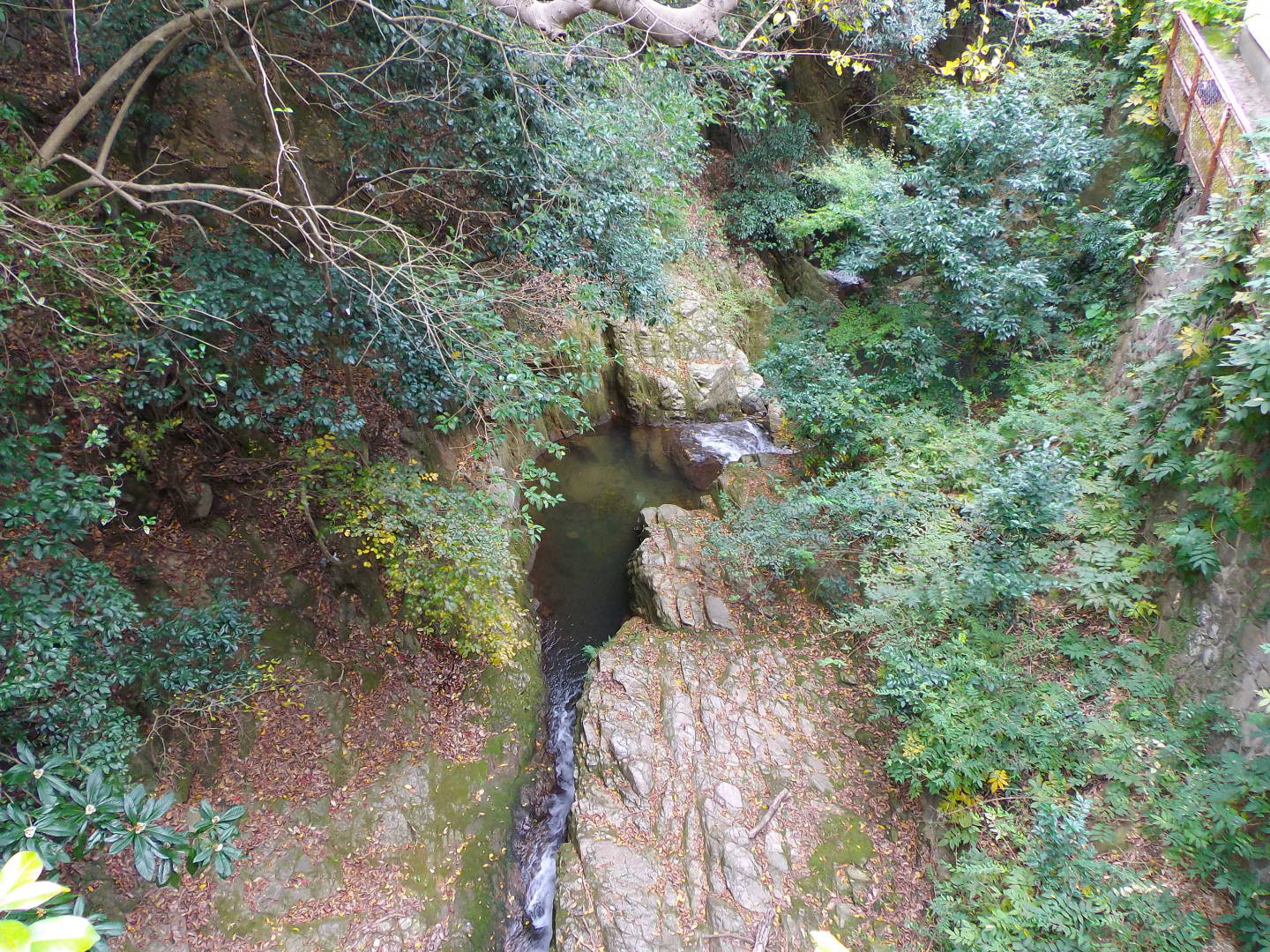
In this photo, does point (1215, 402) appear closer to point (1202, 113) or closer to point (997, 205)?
point (1202, 113)

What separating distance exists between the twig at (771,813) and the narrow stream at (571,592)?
2.21 m

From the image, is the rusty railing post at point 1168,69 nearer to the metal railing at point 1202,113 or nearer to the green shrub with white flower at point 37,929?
the metal railing at point 1202,113

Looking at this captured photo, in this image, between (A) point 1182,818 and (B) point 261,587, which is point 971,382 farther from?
(B) point 261,587

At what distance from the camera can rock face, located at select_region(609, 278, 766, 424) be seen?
14.8 m

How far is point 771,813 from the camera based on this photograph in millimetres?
6074

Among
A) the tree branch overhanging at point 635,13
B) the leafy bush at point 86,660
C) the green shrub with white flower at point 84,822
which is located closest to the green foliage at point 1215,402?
the tree branch overhanging at point 635,13

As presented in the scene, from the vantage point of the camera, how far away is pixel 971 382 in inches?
369

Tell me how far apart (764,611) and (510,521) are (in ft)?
14.0

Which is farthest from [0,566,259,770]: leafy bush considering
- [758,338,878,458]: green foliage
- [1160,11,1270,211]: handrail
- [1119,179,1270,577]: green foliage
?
[1160,11,1270,211]: handrail

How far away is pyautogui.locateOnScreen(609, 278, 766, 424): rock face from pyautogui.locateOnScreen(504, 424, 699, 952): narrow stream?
0.81m

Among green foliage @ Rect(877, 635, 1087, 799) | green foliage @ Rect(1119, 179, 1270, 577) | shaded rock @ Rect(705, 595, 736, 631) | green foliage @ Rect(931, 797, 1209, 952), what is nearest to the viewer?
green foliage @ Rect(931, 797, 1209, 952)

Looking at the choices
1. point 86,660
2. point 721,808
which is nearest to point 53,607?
point 86,660

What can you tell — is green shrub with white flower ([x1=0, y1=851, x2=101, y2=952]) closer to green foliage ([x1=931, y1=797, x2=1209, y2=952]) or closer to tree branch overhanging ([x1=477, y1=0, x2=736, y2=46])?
tree branch overhanging ([x1=477, y1=0, x2=736, y2=46])

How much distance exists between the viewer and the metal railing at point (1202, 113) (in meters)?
6.10
